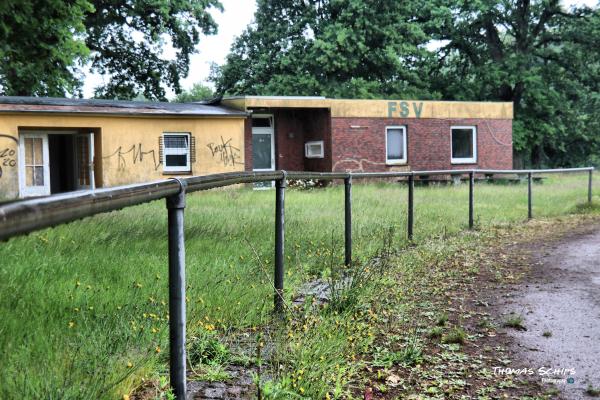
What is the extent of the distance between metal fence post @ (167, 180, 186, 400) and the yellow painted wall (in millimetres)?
19352

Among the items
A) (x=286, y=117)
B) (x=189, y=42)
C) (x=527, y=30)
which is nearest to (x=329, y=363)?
(x=286, y=117)

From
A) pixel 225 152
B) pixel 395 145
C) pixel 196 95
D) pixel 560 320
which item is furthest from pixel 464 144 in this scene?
pixel 196 95

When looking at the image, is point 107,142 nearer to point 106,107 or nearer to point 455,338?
point 106,107

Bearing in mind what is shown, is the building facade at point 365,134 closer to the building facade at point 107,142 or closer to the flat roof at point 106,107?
the flat roof at point 106,107

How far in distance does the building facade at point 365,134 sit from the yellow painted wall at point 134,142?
1072mm

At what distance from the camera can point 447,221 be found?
12.4 m

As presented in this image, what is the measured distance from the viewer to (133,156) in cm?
2394

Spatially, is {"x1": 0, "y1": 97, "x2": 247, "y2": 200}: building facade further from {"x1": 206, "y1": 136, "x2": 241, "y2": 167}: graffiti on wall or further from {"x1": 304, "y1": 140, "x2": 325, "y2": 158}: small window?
{"x1": 304, "y1": 140, "x2": 325, "y2": 158}: small window

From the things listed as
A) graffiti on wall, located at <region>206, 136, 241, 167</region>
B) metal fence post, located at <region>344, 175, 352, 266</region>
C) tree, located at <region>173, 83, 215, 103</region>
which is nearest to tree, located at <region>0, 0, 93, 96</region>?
graffiti on wall, located at <region>206, 136, 241, 167</region>

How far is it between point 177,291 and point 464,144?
29.0m

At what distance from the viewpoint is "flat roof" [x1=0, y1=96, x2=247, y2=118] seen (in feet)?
70.9

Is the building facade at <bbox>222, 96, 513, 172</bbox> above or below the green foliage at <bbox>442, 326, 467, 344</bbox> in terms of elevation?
above

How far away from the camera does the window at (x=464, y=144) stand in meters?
30.5

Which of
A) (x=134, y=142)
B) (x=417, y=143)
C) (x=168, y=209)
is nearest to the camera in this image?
(x=168, y=209)
